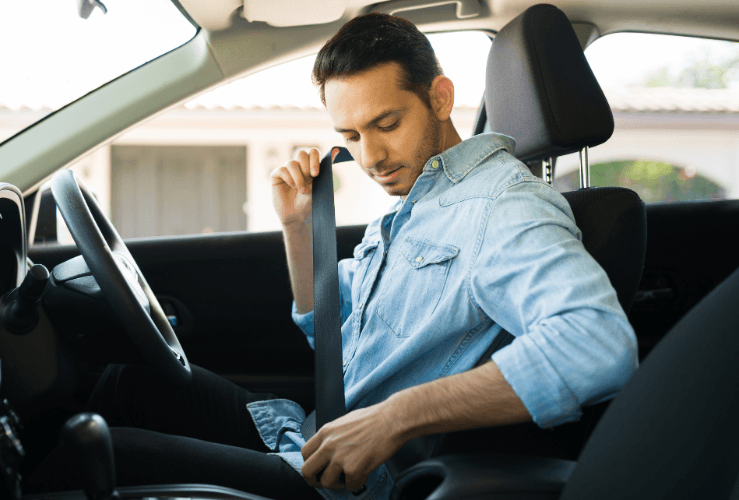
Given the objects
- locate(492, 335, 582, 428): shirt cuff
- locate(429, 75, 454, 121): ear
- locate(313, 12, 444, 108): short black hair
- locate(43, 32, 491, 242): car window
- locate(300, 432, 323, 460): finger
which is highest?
locate(313, 12, 444, 108): short black hair

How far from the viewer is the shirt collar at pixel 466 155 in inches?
41.0

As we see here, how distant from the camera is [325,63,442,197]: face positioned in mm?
1031

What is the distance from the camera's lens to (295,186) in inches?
48.5

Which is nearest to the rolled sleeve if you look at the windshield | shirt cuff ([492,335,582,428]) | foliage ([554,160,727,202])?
shirt cuff ([492,335,582,428])

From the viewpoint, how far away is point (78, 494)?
71 centimetres

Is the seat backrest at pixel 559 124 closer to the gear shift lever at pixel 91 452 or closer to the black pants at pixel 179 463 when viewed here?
the black pants at pixel 179 463

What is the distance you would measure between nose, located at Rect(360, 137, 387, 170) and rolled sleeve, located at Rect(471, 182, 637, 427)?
0.34 meters

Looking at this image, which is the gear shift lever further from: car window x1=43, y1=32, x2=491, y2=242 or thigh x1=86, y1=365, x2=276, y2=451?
car window x1=43, y1=32, x2=491, y2=242

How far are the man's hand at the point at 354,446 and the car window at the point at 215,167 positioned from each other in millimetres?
3773

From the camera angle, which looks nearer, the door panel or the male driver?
the male driver

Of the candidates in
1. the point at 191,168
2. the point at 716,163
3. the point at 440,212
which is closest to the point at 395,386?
the point at 440,212

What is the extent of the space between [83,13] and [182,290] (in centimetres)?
76

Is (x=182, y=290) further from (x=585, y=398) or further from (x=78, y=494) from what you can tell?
(x=585, y=398)

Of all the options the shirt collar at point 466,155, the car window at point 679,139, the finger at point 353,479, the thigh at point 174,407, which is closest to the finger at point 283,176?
the shirt collar at point 466,155
